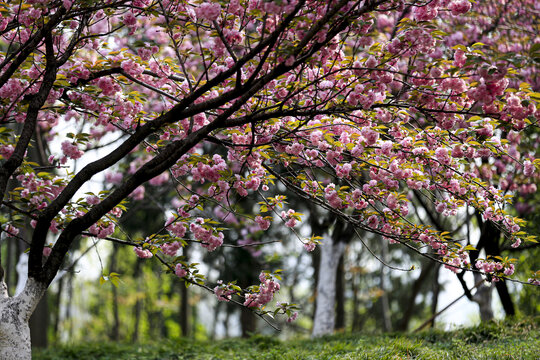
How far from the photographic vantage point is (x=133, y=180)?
13.6 ft

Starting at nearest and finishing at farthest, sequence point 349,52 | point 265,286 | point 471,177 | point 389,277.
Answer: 1. point 265,286
2. point 471,177
3. point 349,52
4. point 389,277

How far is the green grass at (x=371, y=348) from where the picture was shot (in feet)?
18.1

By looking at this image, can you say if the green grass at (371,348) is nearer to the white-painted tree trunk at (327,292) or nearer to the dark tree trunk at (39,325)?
the white-painted tree trunk at (327,292)

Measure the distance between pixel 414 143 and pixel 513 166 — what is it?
5168 millimetres

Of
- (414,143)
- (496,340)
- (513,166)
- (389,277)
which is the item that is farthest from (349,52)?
(389,277)

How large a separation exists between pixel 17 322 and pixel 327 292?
6.40 meters

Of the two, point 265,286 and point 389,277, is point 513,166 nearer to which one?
point 265,286

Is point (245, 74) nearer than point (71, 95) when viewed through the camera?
Yes

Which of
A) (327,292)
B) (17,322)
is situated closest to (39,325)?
(327,292)

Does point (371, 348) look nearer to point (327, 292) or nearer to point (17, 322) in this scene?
point (327, 292)

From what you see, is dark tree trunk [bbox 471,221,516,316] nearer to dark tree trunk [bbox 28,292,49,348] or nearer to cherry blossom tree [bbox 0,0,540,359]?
cherry blossom tree [bbox 0,0,540,359]

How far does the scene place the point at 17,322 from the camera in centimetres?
408

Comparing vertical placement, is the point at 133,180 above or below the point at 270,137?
below

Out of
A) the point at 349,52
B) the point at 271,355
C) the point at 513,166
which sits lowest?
the point at 271,355
